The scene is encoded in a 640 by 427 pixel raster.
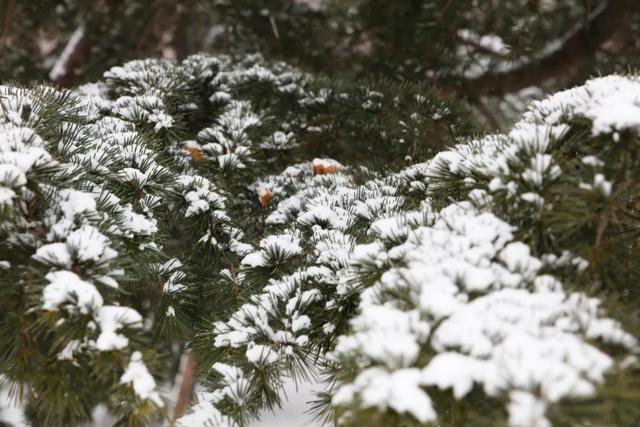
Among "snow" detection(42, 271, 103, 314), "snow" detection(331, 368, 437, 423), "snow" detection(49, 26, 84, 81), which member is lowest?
"snow" detection(331, 368, 437, 423)

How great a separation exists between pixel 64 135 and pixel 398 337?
75cm

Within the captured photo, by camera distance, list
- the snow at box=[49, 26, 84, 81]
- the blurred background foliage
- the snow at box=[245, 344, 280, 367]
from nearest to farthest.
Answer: the snow at box=[245, 344, 280, 367] → the blurred background foliage → the snow at box=[49, 26, 84, 81]

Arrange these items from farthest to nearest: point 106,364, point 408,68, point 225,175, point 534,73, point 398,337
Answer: point 534,73 < point 408,68 < point 225,175 < point 106,364 < point 398,337

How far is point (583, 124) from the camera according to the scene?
0.83 m

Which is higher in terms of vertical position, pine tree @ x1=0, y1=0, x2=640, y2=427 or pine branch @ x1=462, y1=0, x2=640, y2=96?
pine branch @ x1=462, y1=0, x2=640, y2=96

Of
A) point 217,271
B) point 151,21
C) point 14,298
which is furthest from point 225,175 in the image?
point 151,21

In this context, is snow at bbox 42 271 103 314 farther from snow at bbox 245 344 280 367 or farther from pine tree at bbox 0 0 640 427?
snow at bbox 245 344 280 367

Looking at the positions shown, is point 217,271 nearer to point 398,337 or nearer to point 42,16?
point 398,337

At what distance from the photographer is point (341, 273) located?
2.97ft

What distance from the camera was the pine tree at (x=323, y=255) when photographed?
572 millimetres

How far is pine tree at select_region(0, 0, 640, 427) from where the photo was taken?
0.57 m

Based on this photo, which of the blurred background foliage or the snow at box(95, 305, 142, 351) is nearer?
the snow at box(95, 305, 142, 351)

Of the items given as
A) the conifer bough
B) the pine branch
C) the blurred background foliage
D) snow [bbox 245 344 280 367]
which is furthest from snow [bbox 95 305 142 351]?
the pine branch

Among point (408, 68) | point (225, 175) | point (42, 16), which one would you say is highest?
point (42, 16)
